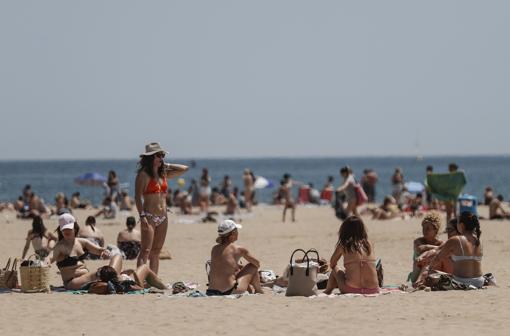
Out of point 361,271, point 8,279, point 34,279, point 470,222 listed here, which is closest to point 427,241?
point 470,222

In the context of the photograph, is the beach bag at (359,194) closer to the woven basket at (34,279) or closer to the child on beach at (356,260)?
the child on beach at (356,260)

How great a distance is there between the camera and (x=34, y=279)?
34.0ft

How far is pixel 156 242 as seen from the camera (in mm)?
10844

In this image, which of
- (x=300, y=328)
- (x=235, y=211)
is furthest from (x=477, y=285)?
(x=235, y=211)

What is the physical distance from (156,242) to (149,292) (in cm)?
77

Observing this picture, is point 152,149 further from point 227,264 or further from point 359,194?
point 359,194

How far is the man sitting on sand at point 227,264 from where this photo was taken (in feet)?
32.7

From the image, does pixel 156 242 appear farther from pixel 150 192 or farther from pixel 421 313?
pixel 421 313

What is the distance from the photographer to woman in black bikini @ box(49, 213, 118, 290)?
10.5m

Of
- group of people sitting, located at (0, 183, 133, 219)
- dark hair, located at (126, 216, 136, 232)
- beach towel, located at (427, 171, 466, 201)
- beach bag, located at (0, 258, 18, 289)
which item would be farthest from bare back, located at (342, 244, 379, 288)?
group of people sitting, located at (0, 183, 133, 219)

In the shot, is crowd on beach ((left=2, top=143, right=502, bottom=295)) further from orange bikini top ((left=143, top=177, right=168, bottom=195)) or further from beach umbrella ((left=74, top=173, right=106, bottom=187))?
beach umbrella ((left=74, top=173, right=106, bottom=187))

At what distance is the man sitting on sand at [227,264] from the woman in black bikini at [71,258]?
1.17 meters

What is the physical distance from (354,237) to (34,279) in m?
3.36

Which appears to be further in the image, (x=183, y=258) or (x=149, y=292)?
(x=183, y=258)
